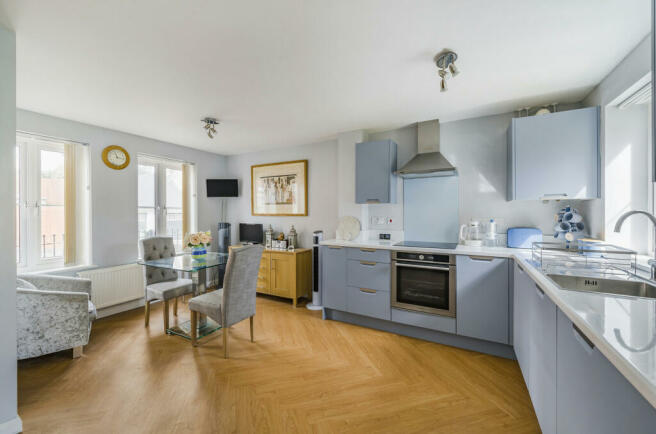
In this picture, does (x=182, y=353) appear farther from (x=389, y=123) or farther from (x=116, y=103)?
(x=389, y=123)

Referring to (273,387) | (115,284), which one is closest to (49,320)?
(115,284)

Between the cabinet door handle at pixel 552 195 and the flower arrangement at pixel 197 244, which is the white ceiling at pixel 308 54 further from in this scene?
the flower arrangement at pixel 197 244

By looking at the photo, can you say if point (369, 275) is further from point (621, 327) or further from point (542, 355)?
point (621, 327)

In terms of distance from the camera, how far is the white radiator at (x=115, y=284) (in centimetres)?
327

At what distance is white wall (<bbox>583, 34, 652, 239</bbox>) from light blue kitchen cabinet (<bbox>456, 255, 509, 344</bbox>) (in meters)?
0.84

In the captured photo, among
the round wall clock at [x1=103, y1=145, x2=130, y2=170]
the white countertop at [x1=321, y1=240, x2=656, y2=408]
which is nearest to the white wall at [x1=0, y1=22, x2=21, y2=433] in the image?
the round wall clock at [x1=103, y1=145, x2=130, y2=170]

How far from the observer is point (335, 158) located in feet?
13.5

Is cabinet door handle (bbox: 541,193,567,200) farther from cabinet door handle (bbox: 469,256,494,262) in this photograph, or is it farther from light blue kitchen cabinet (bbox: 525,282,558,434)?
light blue kitchen cabinet (bbox: 525,282,558,434)

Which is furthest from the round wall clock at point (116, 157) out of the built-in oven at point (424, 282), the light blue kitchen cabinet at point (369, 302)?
the built-in oven at point (424, 282)

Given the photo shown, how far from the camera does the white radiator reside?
3266 mm

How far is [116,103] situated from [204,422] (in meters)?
2.95

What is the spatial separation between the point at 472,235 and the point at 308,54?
2.36 metres

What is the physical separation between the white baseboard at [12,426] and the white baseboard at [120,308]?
77.5 inches

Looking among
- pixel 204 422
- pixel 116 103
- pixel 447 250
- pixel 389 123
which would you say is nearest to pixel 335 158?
pixel 389 123
